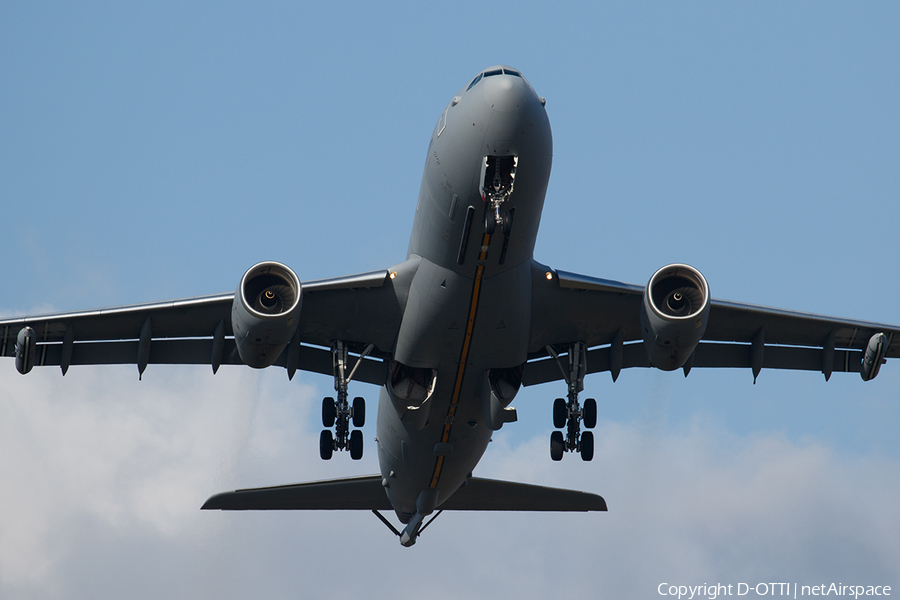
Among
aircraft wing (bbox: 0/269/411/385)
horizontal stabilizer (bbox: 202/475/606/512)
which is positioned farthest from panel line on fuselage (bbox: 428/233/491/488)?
horizontal stabilizer (bbox: 202/475/606/512)

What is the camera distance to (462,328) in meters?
20.8

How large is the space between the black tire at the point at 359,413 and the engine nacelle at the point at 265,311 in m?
3.96

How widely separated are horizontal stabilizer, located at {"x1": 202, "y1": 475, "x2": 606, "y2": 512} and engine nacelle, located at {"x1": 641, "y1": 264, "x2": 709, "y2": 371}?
8885 millimetres

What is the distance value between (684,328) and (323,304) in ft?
23.6

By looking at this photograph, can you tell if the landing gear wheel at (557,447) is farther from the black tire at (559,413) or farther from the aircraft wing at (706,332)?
the aircraft wing at (706,332)

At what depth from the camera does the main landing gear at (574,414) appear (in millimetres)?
23703

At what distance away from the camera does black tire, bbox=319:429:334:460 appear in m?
24.1

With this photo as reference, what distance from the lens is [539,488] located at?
1154 inches

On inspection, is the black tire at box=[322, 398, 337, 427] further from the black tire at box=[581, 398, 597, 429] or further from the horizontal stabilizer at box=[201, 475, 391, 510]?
the black tire at box=[581, 398, 597, 429]

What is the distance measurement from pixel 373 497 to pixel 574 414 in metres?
7.31

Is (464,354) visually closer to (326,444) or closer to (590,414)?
(590,414)

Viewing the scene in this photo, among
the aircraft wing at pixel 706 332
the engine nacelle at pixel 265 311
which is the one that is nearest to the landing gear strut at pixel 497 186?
the aircraft wing at pixel 706 332

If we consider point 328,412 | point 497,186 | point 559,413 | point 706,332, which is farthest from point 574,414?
point 497,186

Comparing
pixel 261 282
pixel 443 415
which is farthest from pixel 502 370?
pixel 261 282
